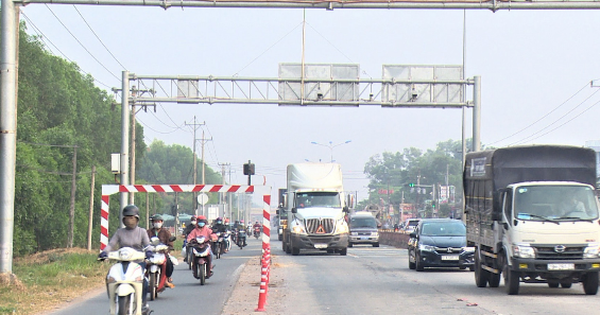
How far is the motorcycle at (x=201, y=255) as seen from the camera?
829 inches

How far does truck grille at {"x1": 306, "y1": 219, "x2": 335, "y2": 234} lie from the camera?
127ft

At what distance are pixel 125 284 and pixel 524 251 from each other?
30.1 feet

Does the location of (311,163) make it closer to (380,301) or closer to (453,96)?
(453,96)

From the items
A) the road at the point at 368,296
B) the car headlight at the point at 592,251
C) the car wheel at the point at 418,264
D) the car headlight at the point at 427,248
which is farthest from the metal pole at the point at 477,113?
the car headlight at the point at 592,251

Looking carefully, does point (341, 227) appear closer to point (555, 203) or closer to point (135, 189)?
point (135, 189)

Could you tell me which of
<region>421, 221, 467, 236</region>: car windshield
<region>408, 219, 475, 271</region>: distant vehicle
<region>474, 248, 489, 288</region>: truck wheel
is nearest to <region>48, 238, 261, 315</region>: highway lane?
<region>474, 248, 489, 288</region>: truck wheel

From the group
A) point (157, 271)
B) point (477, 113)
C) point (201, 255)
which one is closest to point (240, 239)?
point (477, 113)

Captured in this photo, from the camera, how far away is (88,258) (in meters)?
29.3

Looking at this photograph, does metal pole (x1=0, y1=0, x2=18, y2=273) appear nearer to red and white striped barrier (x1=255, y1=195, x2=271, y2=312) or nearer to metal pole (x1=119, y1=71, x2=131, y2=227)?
red and white striped barrier (x1=255, y1=195, x2=271, y2=312)

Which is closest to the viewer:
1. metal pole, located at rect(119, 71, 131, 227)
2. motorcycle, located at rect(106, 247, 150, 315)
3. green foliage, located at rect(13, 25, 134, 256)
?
motorcycle, located at rect(106, 247, 150, 315)

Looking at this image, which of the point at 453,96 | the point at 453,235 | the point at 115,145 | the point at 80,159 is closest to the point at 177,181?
the point at 115,145

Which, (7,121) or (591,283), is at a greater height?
(7,121)

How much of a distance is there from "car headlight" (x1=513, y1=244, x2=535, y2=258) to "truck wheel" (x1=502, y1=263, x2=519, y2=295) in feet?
1.59

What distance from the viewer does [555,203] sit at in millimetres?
17719
